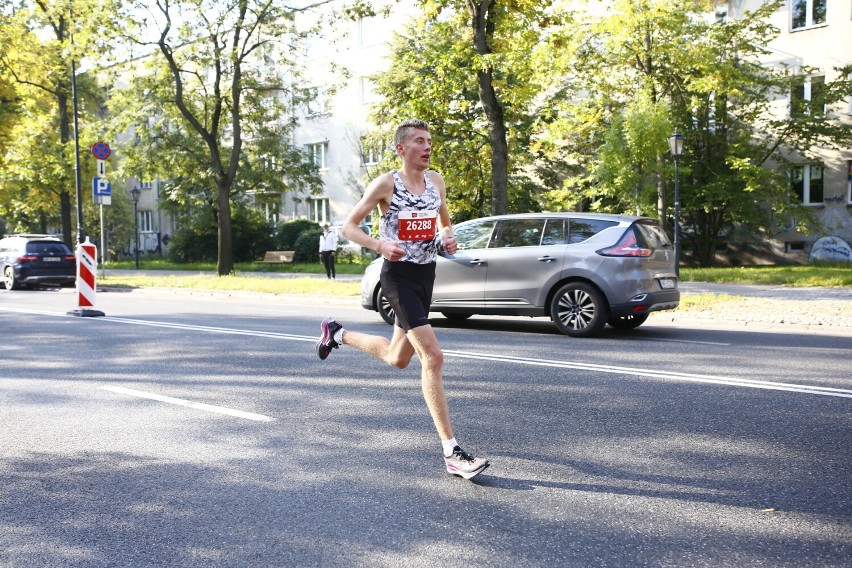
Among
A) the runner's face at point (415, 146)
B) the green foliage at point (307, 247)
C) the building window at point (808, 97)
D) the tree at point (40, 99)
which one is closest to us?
the runner's face at point (415, 146)

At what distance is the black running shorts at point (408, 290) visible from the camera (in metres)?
4.79

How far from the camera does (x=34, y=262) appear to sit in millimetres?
25938

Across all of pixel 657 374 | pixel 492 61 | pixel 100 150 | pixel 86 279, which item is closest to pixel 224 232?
pixel 100 150

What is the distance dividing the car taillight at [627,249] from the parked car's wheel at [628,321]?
1.31m

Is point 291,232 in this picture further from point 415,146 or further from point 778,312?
point 415,146

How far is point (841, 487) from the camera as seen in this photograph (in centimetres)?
438

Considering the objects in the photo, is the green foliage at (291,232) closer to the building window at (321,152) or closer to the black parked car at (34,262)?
the building window at (321,152)

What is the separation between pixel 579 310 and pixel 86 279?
30.7 ft

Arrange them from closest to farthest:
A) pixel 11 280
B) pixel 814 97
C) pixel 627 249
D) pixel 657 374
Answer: pixel 657 374 < pixel 627 249 < pixel 11 280 < pixel 814 97

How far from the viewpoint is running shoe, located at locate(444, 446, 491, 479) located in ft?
Answer: 14.9

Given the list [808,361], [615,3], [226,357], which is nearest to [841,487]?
[808,361]

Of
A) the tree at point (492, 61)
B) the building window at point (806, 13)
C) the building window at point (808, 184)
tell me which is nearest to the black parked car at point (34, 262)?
the tree at point (492, 61)

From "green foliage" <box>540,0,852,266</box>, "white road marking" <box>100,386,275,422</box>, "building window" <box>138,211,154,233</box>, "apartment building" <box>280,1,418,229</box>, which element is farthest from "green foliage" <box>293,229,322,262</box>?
"white road marking" <box>100,386,275,422</box>

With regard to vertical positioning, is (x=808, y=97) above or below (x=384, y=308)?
above
